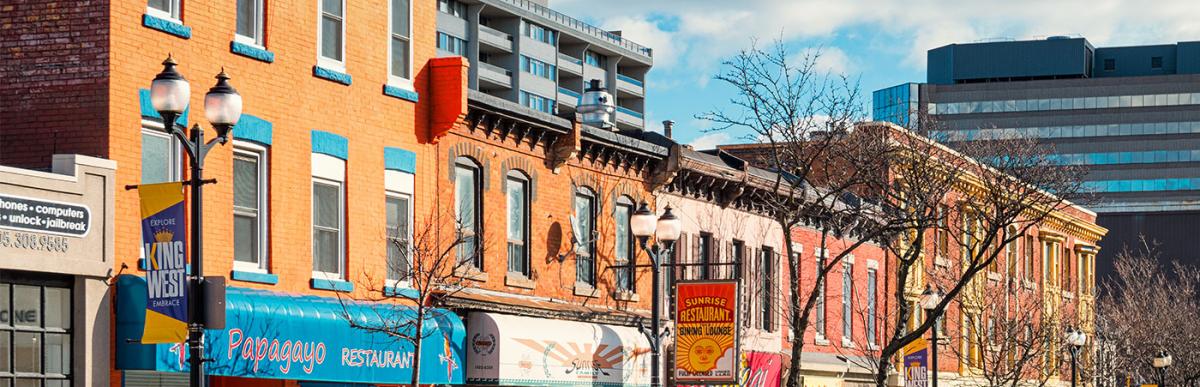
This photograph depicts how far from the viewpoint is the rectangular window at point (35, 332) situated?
2017cm

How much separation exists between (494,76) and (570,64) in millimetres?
8523

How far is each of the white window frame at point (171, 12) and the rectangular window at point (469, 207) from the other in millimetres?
7518

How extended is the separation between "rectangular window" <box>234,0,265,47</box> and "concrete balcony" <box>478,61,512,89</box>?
8556 cm

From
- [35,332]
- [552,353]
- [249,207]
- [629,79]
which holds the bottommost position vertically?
[552,353]

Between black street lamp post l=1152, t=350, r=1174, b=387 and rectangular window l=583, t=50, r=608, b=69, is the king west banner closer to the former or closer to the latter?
black street lamp post l=1152, t=350, r=1174, b=387

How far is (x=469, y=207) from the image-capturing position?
29938mm

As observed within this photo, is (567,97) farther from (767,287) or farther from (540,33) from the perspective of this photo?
(767,287)

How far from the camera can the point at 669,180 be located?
3662cm

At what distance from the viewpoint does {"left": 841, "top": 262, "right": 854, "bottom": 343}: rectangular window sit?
4759 centimetres

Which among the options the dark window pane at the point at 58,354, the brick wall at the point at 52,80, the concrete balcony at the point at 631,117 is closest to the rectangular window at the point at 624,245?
the brick wall at the point at 52,80

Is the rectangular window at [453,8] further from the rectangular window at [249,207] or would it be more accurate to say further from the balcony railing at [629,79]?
the rectangular window at [249,207]

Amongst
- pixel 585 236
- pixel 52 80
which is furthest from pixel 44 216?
pixel 585 236

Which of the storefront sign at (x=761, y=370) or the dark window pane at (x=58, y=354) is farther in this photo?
the storefront sign at (x=761, y=370)

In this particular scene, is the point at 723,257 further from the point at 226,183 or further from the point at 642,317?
the point at 226,183
